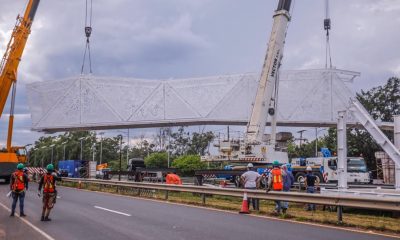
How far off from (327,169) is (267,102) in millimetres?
5630

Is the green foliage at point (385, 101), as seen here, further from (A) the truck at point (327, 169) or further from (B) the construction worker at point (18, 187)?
(B) the construction worker at point (18, 187)

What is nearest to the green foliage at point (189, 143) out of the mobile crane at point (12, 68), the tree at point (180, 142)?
the tree at point (180, 142)

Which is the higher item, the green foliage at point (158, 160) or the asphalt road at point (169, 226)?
the green foliage at point (158, 160)

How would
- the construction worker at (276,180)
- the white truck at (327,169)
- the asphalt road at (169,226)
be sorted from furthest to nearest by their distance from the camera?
the white truck at (327,169) → the construction worker at (276,180) → the asphalt road at (169,226)

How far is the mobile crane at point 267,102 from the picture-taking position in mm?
28141

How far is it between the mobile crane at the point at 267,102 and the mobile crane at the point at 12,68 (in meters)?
18.8

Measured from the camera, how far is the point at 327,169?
2900cm

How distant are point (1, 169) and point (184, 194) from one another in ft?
61.7

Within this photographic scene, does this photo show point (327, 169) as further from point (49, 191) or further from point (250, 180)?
point (49, 191)

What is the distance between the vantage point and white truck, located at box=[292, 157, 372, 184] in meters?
26.7

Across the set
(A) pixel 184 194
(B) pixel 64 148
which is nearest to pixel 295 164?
(A) pixel 184 194

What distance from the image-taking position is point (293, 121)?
64.2 m

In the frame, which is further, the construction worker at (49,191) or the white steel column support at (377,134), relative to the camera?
the white steel column support at (377,134)

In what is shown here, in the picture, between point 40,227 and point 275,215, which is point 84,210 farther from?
point 275,215
